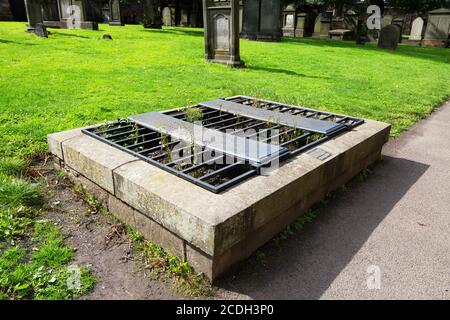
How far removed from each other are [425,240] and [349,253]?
2.33 feet

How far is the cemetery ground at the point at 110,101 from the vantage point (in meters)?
2.33

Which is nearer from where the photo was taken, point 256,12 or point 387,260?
point 387,260

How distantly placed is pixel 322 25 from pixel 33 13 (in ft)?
59.3

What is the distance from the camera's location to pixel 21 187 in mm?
3053

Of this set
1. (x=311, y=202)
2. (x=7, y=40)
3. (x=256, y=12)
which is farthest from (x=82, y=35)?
(x=311, y=202)

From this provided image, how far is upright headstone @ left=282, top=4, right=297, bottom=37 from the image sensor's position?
81.5 ft

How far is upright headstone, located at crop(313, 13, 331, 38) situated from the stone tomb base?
23.3m

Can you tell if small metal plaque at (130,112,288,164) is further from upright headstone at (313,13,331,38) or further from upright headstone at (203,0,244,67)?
upright headstone at (313,13,331,38)

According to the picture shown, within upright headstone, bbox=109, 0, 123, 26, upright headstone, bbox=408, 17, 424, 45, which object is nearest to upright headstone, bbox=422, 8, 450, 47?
upright headstone, bbox=408, 17, 424, 45

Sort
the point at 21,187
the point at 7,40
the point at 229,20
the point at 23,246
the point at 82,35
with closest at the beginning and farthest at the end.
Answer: the point at 23,246 → the point at 21,187 → the point at 229,20 → the point at 7,40 → the point at 82,35

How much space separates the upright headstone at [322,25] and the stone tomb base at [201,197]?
2335 centimetres

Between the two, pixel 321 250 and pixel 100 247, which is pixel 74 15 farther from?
pixel 321 250

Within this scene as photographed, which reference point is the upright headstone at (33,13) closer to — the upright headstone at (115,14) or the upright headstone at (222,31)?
the upright headstone at (115,14)
